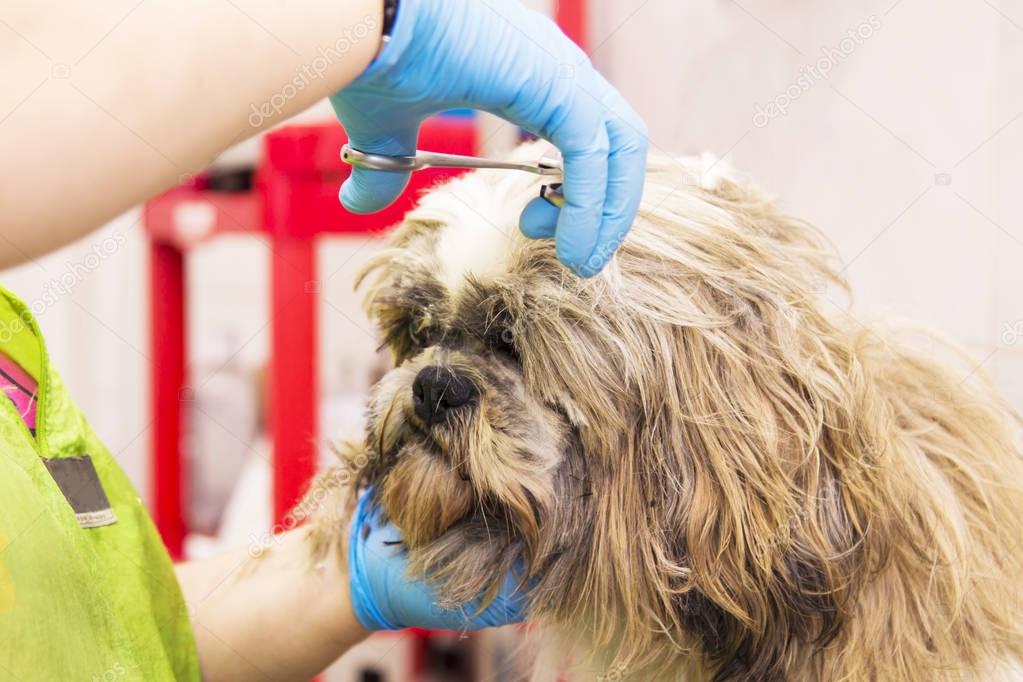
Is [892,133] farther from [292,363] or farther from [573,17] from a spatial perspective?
[292,363]

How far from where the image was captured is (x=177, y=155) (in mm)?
521

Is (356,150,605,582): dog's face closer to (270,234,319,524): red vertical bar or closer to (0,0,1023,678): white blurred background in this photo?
(0,0,1023,678): white blurred background

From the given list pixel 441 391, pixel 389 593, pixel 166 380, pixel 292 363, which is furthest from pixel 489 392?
pixel 166 380

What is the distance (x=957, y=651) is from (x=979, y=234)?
1.92 ft

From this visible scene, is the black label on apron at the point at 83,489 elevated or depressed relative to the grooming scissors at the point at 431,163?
depressed

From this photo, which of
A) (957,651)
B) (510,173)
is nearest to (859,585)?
(957,651)

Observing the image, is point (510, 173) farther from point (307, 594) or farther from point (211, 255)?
point (211, 255)

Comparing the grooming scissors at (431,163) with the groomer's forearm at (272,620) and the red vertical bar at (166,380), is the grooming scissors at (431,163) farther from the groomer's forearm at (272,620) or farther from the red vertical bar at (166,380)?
the red vertical bar at (166,380)

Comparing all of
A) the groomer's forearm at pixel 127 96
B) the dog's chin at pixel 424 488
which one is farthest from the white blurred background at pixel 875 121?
the groomer's forearm at pixel 127 96

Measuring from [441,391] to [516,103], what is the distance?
11.3 inches

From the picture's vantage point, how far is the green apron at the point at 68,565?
71 cm

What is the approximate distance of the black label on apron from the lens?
904mm

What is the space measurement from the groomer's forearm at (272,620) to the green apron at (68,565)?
53 millimetres

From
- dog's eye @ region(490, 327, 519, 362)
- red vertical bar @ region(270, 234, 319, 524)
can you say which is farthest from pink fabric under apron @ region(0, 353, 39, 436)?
red vertical bar @ region(270, 234, 319, 524)
